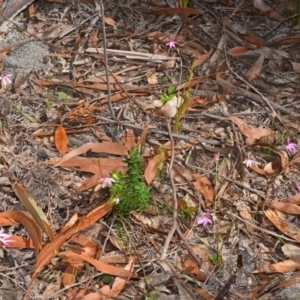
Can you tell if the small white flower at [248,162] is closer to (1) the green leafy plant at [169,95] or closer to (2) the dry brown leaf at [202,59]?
(1) the green leafy plant at [169,95]

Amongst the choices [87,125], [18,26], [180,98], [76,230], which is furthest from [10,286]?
[18,26]

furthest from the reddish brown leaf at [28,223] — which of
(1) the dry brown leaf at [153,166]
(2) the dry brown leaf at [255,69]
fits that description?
(2) the dry brown leaf at [255,69]

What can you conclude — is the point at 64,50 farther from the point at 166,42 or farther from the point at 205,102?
the point at 205,102

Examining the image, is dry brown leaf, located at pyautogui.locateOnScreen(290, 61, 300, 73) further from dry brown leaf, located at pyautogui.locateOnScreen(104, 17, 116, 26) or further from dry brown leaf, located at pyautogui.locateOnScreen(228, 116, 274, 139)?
dry brown leaf, located at pyautogui.locateOnScreen(104, 17, 116, 26)

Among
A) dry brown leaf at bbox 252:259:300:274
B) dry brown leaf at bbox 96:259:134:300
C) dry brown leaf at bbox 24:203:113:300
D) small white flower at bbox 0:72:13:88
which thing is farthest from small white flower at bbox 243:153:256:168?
small white flower at bbox 0:72:13:88

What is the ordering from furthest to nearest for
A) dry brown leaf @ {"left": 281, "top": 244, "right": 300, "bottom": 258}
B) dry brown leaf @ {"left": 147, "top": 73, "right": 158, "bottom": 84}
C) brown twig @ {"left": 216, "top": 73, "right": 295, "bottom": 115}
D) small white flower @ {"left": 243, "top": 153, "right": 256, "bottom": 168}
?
1. dry brown leaf @ {"left": 147, "top": 73, "right": 158, "bottom": 84}
2. brown twig @ {"left": 216, "top": 73, "right": 295, "bottom": 115}
3. small white flower @ {"left": 243, "top": 153, "right": 256, "bottom": 168}
4. dry brown leaf @ {"left": 281, "top": 244, "right": 300, "bottom": 258}

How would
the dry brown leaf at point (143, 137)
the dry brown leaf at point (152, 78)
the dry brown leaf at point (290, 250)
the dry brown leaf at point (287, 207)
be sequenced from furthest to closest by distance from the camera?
the dry brown leaf at point (152, 78) → the dry brown leaf at point (143, 137) → the dry brown leaf at point (287, 207) → the dry brown leaf at point (290, 250)
